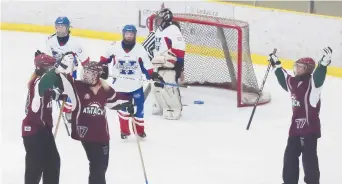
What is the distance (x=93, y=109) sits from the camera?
4.41 metres

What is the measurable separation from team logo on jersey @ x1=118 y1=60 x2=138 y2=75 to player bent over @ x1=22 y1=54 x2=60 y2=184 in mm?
1504

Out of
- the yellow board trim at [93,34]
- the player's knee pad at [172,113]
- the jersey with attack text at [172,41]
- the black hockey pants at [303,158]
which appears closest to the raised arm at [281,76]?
the black hockey pants at [303,158]

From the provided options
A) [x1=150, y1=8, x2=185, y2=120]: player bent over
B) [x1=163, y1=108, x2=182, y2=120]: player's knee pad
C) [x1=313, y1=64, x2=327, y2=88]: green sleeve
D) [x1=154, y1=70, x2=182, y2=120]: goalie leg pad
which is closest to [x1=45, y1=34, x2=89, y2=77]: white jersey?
[x1=150, y1=8, x2=185, y2=120]: player bent over

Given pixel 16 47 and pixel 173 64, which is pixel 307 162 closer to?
pixel 173 64

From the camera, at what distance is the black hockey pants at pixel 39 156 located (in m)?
4.43

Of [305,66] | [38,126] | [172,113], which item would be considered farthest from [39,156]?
[172,113]

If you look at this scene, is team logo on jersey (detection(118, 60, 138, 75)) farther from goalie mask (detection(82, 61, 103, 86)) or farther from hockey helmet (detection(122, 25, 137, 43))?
goalie mask (detection(82, 61, 103, 86))

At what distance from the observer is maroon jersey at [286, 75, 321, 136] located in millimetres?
4695

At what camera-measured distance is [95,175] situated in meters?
4.48

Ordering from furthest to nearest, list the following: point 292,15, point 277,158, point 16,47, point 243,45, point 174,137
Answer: point 16,47 → point 292,15 → point 243,45 → point 174,137 → point 277,158

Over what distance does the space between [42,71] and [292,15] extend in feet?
14.7

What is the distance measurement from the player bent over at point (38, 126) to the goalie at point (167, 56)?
2066 mm

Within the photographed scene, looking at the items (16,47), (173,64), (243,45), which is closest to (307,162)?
(173,64)

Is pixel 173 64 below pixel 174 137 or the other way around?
the other way around
